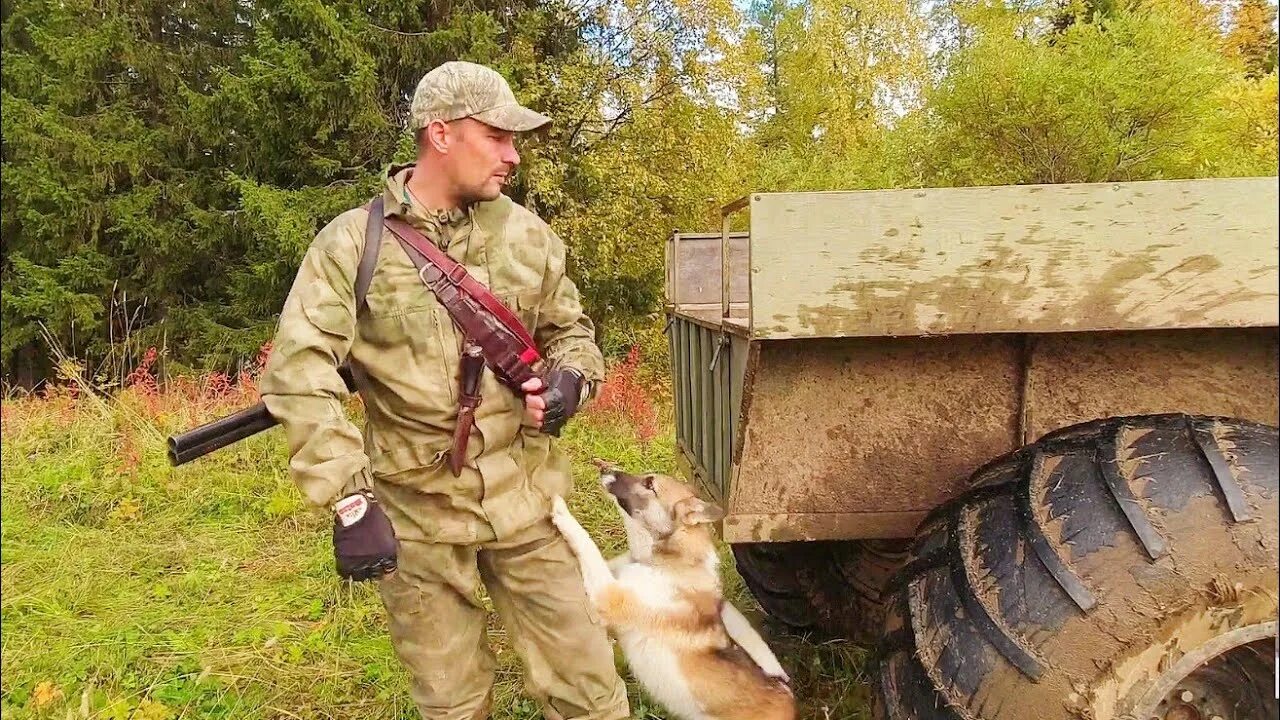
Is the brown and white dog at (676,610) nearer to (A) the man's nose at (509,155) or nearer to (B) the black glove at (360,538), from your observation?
(B) the black glove at (360,538)

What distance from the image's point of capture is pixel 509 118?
226 cm

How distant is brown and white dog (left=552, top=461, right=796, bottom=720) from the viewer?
2652 mm

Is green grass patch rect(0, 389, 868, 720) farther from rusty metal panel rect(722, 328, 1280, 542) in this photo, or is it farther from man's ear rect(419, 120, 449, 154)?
man's ear rect(419, 120, 449, 154)

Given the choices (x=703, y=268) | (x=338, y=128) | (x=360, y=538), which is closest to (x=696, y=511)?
(x=360, y=538)

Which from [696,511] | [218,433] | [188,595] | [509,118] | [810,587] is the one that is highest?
[509,118]

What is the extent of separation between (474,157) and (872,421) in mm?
1247

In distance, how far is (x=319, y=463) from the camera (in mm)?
1979

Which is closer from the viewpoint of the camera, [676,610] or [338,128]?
[676,610]

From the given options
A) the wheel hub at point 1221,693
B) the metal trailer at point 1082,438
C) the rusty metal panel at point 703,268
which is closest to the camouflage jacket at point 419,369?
the metal trailer at point 1082,438

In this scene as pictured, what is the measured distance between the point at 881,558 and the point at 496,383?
1606 mm

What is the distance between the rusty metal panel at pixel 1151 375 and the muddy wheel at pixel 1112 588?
23 cm

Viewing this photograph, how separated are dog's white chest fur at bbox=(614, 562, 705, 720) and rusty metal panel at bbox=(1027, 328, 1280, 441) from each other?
4.26 ft

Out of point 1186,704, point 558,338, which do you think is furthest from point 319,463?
point 1186,704

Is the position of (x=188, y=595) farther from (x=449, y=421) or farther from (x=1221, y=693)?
(x=1221, y=693)
